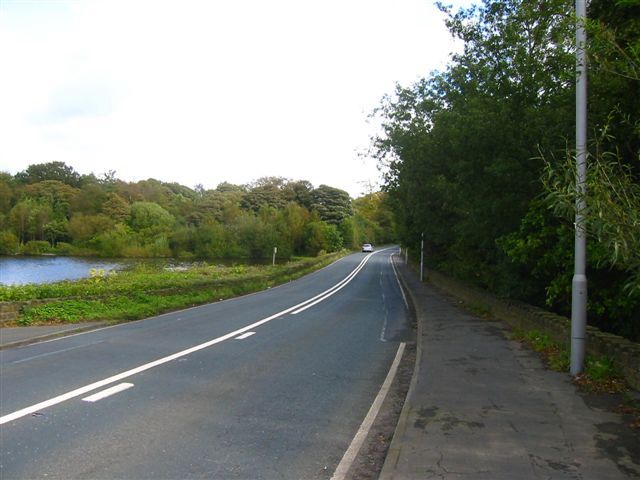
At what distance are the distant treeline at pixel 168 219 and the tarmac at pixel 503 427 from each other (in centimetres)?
5365

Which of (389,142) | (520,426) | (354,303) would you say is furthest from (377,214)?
(520,426)

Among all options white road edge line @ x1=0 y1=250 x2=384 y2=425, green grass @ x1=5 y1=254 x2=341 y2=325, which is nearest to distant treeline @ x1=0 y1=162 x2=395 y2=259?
green grass @ x1=5 y1=254 x2=341 y2=325

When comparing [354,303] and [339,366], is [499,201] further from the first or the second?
[354,303]

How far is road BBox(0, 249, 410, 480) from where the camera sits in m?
4.61

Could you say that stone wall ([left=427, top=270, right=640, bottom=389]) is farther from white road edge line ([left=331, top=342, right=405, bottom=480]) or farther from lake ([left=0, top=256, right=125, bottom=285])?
lake ([left=0, top=256, right=125, bottom=285])

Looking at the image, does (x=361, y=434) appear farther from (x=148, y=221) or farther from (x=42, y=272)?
(x=148, y=221)

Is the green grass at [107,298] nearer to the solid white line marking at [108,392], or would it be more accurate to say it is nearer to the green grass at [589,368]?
the solid white line marking at [108,392]

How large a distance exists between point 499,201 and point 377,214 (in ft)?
364

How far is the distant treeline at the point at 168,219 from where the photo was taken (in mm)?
79625

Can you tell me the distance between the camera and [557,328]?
30.2 ft

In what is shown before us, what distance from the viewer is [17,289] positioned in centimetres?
1520

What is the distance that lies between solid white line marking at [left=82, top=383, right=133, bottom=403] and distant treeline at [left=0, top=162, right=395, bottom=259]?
5479cm

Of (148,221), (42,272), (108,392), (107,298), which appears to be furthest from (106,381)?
(148,221)

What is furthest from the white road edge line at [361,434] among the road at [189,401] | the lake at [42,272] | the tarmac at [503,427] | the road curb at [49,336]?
the lake at [42,272]
